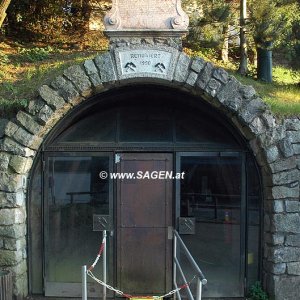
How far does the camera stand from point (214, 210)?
768 cm

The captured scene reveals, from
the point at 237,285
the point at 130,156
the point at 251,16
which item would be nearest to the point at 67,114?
the point at 130,156

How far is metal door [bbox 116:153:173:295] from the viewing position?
7605 millimetres

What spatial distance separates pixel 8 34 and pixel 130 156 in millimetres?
8030

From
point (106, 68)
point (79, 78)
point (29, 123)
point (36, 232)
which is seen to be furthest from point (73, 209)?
point (106, 68)

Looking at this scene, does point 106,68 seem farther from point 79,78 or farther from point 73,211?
point 73,211

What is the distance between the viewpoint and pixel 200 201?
7676 millimetres

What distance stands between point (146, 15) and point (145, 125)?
5.54 feet

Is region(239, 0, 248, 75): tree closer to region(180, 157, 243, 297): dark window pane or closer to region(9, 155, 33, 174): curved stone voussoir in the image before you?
region(180, 157, 243, 297): dark window pane

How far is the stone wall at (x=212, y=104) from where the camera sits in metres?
6.84

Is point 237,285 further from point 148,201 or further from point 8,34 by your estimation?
point 8,34

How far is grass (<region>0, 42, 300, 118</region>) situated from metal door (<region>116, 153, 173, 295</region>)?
196 centimetres

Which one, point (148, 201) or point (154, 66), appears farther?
point (148, 201)

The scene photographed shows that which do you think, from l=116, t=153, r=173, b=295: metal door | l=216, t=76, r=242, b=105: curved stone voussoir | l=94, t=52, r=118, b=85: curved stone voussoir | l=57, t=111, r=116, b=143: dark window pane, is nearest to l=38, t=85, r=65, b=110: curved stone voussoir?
l=94, t=52, r=118, b=85: curved stone voussoir

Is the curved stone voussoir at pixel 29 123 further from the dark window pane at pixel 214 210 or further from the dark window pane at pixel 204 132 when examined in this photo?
the dark window pane at pixel 214 210
